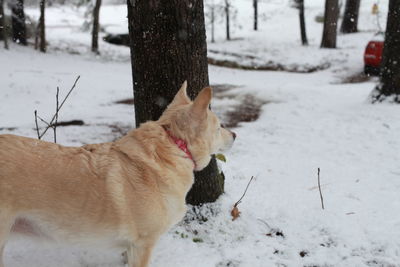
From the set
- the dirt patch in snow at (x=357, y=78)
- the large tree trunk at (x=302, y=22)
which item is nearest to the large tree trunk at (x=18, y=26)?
the large tree trunk at (x=302, y=22)

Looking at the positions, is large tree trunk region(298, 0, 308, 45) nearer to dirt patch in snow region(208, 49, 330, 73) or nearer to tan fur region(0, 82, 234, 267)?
dirt patch in snow region(208, 49, 330, 73)

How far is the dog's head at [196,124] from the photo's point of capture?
2982 millimetres

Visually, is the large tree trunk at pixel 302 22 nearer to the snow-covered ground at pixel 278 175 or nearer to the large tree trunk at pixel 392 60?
the snow-covered ground at pixel 278 175

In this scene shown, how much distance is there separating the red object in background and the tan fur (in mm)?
14948

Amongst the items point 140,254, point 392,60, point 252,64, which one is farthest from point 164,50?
point 252,64

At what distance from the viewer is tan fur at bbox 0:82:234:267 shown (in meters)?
2.65

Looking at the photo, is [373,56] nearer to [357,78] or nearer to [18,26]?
[357,78]

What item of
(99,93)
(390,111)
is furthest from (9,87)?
(390,111)

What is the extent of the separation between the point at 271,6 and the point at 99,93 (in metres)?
28.4

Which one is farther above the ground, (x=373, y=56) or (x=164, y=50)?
(x=164, y=50)

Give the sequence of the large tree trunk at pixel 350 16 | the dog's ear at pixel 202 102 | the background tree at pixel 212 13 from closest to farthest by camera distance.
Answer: the dog's ear at pixel 202 102 < the large tree trunk at pixel 350 16 < the background tree at pixel 212 13

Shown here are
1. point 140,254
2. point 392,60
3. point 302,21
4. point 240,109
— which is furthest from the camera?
point 302,21

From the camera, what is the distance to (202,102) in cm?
288

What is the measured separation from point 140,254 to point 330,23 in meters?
20.8
